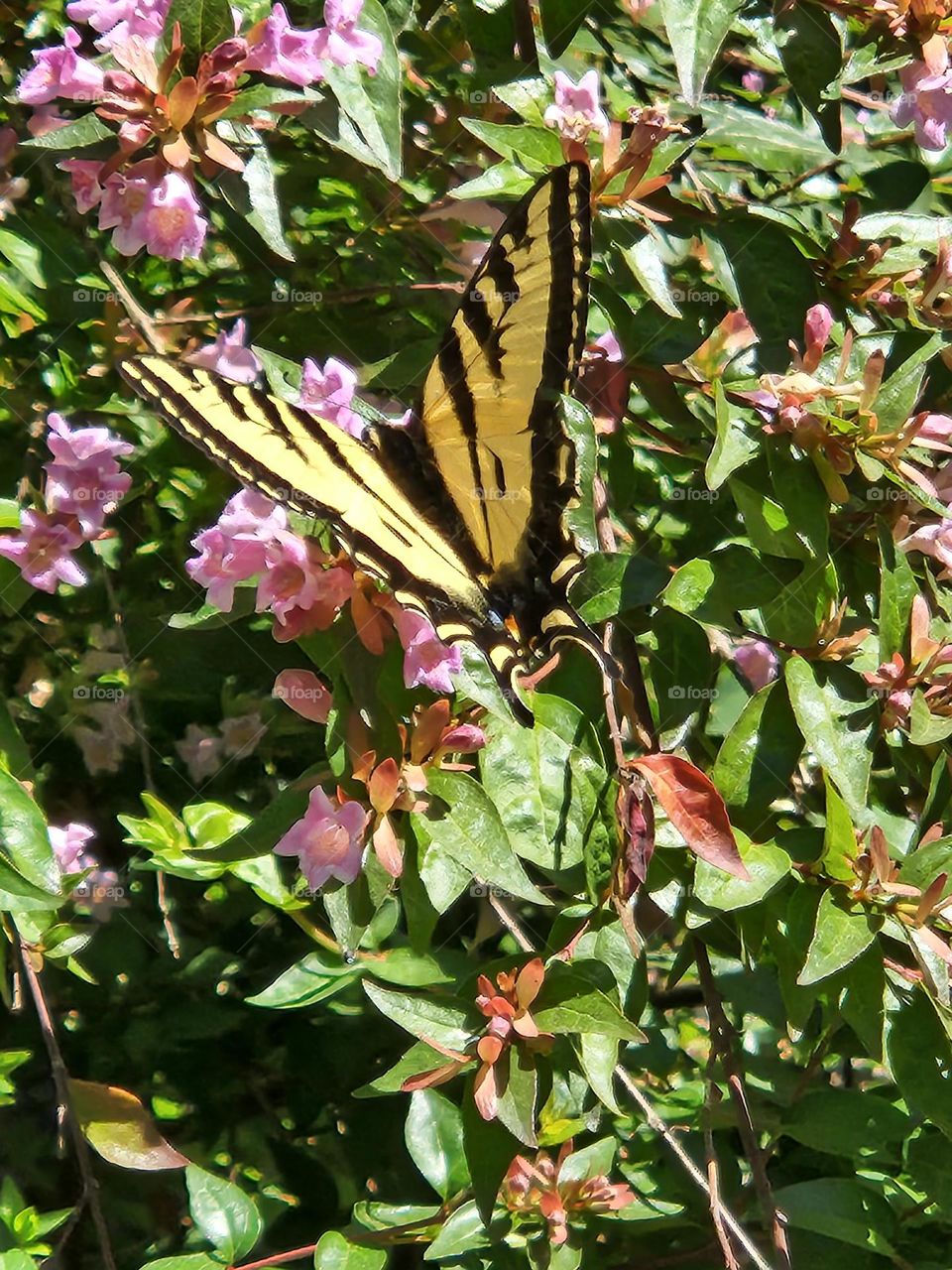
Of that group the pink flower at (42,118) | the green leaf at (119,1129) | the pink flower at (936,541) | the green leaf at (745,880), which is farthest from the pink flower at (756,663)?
the pink flower at (42,118)

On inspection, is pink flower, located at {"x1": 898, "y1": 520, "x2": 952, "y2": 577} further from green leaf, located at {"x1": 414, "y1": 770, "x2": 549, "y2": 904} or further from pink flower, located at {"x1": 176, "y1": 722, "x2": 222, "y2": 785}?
pink flower, located at {"x1": 176, "y1": 722, "x2": 222, "y2": 785}

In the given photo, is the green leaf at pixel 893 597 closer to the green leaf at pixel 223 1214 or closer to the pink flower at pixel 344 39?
the pink flower at pixel 344 39

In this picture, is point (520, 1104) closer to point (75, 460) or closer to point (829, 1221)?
point (829, 1221)

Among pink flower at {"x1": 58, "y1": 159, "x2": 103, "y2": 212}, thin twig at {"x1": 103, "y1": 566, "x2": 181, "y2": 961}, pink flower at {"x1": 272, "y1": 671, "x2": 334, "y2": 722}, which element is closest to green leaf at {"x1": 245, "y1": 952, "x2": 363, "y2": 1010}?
thin twig at {"x1": 103, "y1": 566, "x2": 181, "y2": 961}

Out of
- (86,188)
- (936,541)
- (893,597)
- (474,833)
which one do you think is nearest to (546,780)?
(474,833)

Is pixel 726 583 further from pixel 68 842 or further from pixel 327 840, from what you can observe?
pixel 68 842

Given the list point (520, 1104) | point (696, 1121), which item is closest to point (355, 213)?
point (520, 1104)
